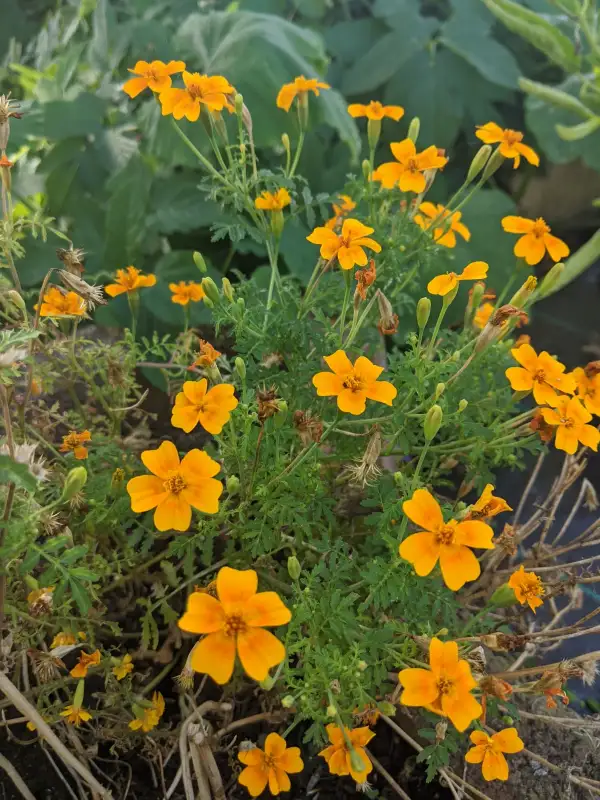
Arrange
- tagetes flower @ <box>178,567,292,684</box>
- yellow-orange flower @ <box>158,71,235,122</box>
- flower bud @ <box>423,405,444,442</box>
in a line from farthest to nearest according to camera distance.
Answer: yellow-orange flower @ <box>158,71,235,122</box> < flower bud @ <box>423,405,444,442</box> < tagetes flower @ <box>178,567,292,684</box>

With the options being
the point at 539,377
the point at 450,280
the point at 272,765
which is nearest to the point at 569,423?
the point at 539,377

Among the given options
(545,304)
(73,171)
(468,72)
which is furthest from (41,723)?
(468,72)

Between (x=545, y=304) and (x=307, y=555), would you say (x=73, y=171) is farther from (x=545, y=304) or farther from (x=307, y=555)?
(x=545, y=304)

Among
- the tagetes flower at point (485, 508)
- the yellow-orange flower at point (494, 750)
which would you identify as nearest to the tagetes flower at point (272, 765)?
the yellow-orange flower at point (494, 750)

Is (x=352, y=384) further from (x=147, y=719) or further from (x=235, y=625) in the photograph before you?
(x=147, y=719)

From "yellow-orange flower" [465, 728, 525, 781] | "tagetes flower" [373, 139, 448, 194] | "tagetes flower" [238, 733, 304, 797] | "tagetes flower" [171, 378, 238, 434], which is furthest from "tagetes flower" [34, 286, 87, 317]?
"yellow-orange flower" [465, 728, 525, 781]

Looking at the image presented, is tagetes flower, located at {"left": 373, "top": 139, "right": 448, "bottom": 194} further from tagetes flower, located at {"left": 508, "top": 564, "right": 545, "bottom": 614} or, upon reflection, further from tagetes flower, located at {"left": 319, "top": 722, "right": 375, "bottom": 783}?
tagetes flower, located at {"left": 319, "top": 722, "right": 375, "bottom": 783}

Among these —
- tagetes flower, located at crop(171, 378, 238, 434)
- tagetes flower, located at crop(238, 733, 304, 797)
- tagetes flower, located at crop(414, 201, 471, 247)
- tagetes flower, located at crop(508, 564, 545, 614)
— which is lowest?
tagetes flower, located at crop(238, 733, 304, 797)
